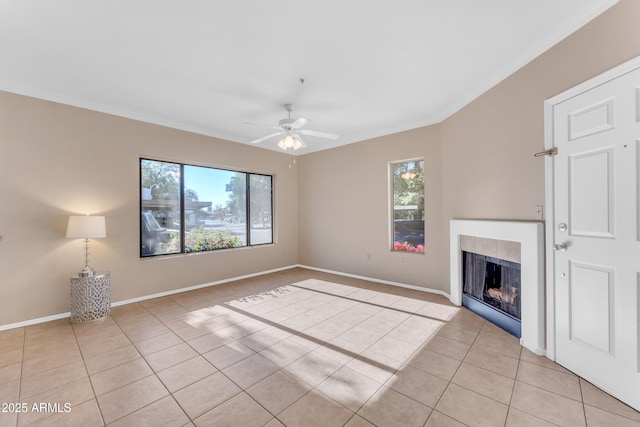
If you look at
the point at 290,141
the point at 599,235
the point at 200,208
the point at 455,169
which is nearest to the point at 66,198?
the point at 200,208

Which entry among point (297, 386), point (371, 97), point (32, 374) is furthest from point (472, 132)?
point (32, 374)

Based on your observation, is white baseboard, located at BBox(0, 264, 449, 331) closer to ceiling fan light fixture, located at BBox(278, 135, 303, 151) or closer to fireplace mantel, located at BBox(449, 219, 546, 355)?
fireplace mantel, located at BBox(449, 219, 546, 355)

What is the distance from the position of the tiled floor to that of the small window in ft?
4.50

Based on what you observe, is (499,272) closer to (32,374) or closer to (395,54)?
(395,54)

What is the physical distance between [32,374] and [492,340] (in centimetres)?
417

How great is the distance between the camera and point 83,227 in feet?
10.8

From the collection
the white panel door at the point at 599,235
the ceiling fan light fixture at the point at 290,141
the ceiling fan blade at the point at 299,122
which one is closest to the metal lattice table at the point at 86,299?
the ceiling fan light fixture at the point at 290,141

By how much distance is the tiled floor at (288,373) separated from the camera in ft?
5.77

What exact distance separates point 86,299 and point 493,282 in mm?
4911

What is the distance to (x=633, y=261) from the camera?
1.79 m

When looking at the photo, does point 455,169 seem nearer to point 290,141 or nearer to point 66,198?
point 290,141

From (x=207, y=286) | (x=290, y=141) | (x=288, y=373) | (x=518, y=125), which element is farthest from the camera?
(x=207, y=286)

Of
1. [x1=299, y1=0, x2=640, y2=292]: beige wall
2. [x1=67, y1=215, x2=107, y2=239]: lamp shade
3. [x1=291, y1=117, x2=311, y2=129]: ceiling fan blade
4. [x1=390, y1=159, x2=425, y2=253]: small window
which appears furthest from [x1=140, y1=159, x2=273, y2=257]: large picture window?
[x1=390, y1=159, x2=425, y2=253]: small window

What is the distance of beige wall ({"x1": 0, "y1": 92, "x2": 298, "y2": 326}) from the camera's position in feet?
10.3
